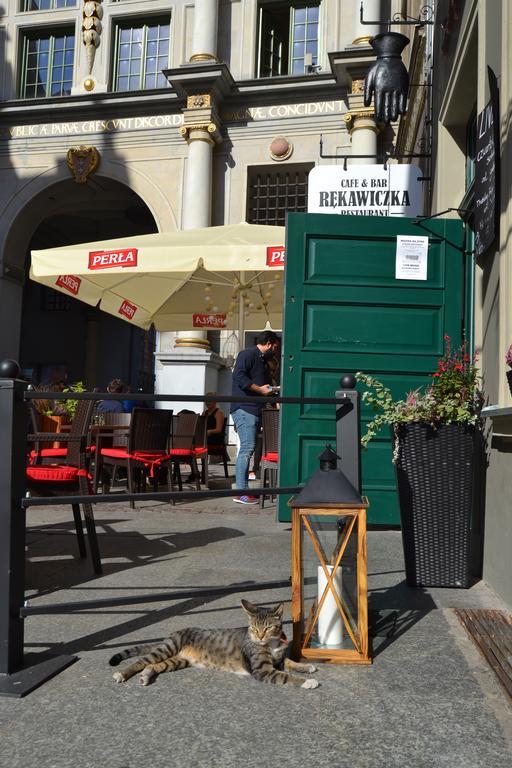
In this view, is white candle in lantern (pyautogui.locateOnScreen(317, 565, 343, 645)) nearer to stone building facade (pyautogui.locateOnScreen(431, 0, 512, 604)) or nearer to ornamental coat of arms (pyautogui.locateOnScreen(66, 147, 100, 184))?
stone building facade (pyautogui.locateOnScreen(431, 0, 512, 604))

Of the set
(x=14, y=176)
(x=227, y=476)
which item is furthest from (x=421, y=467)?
(x=14, y=176)

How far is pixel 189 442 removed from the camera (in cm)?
920

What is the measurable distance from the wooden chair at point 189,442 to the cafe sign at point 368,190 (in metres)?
3.16

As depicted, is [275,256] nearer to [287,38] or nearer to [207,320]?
[207,320]

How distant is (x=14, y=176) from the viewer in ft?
58.4

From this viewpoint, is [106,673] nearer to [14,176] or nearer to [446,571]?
[446,571]

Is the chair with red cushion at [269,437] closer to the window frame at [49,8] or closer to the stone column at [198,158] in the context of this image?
the stone column at [198,158]

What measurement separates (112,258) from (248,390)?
2263 mm

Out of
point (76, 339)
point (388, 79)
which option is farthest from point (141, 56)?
point (76, 339)

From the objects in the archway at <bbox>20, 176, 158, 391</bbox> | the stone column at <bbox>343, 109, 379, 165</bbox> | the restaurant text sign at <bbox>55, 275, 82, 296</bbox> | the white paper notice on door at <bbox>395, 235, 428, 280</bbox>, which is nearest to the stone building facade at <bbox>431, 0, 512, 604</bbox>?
the white paper notice on door at <bbox>395, 235, 428, 280</bbox>

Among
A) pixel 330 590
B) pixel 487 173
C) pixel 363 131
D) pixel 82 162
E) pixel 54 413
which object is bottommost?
pixel 330 590

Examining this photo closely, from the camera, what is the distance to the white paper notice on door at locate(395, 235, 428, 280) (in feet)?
20.9

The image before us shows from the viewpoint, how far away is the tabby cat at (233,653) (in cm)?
277

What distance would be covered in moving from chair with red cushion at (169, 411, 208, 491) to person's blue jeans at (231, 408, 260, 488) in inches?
31.3
